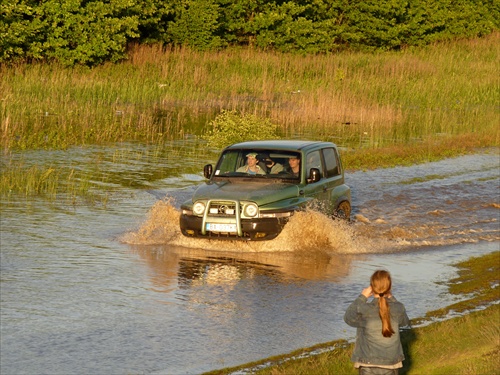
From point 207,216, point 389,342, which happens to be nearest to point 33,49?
point 207,216

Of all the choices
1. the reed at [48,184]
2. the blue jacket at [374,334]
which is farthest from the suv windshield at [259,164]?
the blue jacket at [374,334]

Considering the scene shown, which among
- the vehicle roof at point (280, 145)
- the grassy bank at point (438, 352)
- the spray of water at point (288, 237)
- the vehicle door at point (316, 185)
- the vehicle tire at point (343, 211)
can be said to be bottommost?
the grassy bank at point (438, 352)

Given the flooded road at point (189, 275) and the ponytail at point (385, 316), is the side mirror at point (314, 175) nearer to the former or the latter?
the flooded road at point (189, 275)

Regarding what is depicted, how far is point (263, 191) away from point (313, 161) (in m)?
1.52

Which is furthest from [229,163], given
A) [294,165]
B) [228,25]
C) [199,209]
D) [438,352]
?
[228,25]

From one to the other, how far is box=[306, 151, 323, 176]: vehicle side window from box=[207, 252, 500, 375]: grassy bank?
460 centimetres

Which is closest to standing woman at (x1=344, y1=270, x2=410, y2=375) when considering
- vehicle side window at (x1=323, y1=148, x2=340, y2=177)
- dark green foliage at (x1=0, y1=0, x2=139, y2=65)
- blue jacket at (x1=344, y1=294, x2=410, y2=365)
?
blue jacket at (x1=344, y1=294, x2=410, y2=365)

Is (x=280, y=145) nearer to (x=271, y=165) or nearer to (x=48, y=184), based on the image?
(x=271, y=165)

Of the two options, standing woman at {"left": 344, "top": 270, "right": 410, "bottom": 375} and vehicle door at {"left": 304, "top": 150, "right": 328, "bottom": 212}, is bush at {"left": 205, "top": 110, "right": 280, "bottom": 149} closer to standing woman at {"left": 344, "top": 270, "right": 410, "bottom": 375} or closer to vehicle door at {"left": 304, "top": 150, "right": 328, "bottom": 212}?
vehicle door at {"left": 304, "top": 150, "right": 328, "bottom": 212}

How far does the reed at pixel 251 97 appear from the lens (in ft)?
105

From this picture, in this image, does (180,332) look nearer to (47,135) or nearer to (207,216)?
(207,216)

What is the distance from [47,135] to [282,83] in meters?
14.8

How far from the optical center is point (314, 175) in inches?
667

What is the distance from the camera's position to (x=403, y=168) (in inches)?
1073
